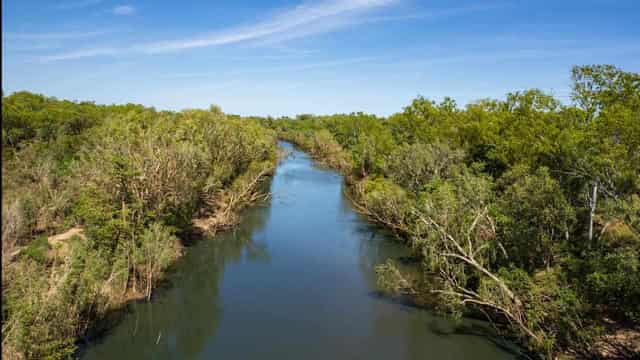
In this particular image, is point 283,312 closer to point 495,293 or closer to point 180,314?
point 180,314

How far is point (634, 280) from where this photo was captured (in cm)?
1157

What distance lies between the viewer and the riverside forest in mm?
13180

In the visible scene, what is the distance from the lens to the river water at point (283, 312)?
1574 centimetres

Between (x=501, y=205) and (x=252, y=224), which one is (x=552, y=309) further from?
(x=252, y=224)

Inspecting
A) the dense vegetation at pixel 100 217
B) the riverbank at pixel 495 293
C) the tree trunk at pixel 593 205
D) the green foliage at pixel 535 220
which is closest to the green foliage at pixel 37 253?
the dense vegetation at pixel 100 217

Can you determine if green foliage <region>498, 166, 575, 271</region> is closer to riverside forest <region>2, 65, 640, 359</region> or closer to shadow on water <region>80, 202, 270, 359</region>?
riverside forest <region>2, 65, 640, 359</region>

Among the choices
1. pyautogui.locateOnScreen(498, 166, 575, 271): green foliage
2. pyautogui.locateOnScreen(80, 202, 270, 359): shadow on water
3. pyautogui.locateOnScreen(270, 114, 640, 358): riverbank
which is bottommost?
pyautogui.locateOnScreen(80, 202, 270, 359): shadow on water

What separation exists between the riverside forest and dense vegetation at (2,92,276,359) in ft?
0.31

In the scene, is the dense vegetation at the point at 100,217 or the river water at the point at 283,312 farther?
the river water at the point at 283,312

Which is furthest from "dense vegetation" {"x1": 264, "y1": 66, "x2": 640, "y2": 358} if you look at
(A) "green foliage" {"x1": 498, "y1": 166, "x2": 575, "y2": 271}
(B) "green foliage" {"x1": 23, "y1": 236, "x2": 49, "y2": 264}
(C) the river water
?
(B) "green foliage" {"x1": 23, "y1": 236, "x2": 49, "y2": 264}

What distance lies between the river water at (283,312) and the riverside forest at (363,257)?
8cm

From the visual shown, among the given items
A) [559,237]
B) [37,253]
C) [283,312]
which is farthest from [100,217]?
[559,237]

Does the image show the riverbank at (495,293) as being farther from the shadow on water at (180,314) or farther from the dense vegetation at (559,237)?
the shadow on water at (180,314)

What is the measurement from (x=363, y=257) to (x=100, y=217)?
13756mm
